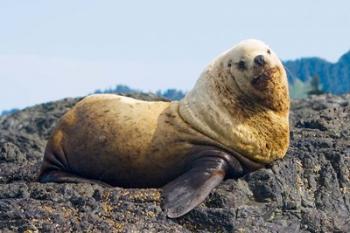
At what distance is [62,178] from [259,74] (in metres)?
2.24

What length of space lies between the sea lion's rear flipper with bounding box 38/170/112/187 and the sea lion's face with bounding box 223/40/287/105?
172cm

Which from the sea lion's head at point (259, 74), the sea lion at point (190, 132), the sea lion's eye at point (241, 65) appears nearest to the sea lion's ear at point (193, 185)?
the sea lion at point (190, 132)

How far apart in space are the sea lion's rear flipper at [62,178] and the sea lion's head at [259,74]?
171cm

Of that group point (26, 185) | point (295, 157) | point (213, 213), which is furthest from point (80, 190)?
point (295, 157)

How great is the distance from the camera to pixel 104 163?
32.6 feet

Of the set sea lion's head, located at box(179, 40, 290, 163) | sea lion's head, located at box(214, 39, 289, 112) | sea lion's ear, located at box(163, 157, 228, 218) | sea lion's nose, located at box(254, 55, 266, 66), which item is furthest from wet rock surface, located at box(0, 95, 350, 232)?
sea lion's nose, located at box(254, 55, 266, 66)

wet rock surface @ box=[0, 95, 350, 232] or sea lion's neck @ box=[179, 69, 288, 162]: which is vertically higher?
sea lion's neck @ box=[179, 69, 288, 162]

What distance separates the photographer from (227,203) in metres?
8.82

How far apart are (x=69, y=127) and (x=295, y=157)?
2352 mm

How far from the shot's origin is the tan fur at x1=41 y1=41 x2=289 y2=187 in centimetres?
973

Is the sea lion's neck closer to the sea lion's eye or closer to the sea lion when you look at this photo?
the sea lion

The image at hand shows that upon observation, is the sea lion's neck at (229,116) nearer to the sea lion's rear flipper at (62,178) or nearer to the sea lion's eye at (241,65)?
the sea lion's eye at (241,65)

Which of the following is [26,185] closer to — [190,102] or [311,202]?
[190,102]

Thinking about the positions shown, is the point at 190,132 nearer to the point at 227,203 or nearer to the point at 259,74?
the point at 259,74
